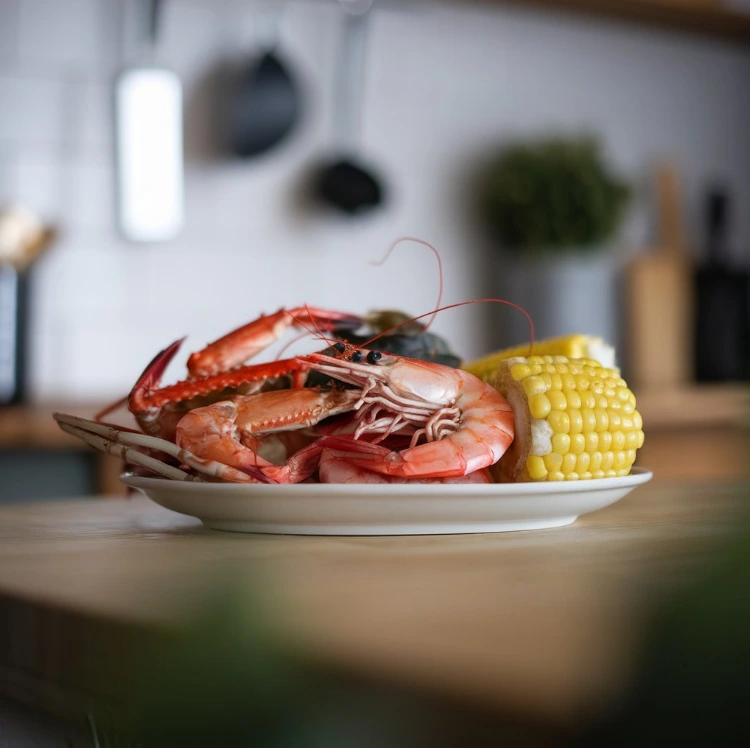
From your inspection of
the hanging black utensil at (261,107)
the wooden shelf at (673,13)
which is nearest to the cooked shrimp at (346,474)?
the hanging black utensil at (261,107)

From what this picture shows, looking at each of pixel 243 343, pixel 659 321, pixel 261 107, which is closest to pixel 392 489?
pixel 243 343

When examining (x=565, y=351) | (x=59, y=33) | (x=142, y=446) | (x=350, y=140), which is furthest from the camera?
(x=350, y=140)

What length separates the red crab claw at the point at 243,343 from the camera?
2.37ft

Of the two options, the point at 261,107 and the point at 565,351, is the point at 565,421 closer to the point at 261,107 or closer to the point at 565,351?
the point at 565,351

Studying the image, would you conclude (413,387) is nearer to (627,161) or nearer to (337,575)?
(337,575)

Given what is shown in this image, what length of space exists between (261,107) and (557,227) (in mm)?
763

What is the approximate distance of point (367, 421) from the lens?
68cm

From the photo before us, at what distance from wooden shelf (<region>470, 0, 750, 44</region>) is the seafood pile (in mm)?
2028

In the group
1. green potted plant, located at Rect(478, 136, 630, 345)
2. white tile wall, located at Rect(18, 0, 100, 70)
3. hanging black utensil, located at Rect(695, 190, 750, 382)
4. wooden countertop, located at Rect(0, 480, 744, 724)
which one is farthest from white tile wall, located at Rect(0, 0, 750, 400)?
wooden countertop, located at Rect(0, 480, 744, 724)

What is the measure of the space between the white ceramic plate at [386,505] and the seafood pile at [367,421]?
28 millimetres

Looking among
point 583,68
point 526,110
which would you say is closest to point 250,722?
point 526,110

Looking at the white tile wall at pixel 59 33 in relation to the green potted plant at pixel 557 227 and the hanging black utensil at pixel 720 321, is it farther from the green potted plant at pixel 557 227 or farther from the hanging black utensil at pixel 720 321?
the hanging black utensil at pixel 720 321

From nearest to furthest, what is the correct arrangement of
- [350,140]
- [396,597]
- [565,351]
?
[396,597], [565,351], [350,140]

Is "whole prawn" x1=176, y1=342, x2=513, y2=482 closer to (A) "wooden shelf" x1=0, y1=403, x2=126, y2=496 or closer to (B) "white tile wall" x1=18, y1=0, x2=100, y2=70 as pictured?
(A) "wooden shelf" x1=0, y1=403, x2=126, y2=496
